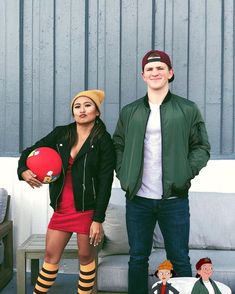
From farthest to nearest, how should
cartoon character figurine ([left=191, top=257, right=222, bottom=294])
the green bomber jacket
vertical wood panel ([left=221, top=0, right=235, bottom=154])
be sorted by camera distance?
vertical wood panel ([left=221, top=0, right=235, bottom=154])
the green bomber jacket
cartoon character figurine ([left=191, top=257, right=222, bottom=294])

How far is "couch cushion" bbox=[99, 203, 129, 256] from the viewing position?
3711 millimetres

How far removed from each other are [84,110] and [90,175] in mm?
356

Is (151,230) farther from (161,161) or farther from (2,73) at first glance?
(2,73)

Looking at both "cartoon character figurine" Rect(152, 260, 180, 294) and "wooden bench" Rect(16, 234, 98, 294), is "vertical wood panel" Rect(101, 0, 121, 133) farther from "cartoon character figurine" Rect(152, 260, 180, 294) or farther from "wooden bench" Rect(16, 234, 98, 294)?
"cartoon character figurine" Rect(152, 260, 180, 294)

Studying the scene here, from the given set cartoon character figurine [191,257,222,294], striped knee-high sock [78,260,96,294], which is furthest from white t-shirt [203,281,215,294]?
striped knee-high sock [78,260,96,294]

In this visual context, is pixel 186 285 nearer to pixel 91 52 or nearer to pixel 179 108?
pixel 179 108

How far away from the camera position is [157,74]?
120 inches

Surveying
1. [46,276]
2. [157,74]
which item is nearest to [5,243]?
[46,276]

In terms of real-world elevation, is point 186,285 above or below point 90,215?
below

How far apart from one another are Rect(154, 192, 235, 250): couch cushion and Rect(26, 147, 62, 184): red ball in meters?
1.14

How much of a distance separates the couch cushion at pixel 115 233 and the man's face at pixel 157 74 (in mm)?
1084

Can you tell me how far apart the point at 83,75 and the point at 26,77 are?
0.45 meters

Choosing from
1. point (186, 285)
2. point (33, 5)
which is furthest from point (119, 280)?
point (33, 5)

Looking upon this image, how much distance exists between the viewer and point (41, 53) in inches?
175
